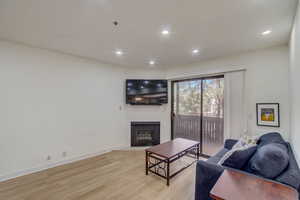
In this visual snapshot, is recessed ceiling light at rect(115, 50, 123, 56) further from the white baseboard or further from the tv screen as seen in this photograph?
the white baseboard

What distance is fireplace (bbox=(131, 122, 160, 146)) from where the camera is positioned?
14.7 feet

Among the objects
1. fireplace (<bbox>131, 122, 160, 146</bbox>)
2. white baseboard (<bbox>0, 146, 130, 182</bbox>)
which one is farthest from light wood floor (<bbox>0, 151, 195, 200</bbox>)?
fireplace (<bbox>131, 122, 160, 146</bbox>)

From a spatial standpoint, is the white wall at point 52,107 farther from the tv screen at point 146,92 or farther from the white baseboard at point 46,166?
the tv screen at point 146,92

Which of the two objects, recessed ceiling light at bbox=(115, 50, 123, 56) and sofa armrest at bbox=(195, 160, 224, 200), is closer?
sofa armrest at bbox=(195, 160, 224, 200)

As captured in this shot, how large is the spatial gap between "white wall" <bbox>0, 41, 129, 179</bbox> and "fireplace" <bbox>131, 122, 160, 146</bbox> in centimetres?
51

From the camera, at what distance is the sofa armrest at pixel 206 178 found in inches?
69.1

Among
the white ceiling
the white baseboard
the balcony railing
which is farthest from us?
the balcony railing

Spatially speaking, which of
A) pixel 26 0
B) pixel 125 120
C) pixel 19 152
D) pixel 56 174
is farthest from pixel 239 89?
pixel 19 152

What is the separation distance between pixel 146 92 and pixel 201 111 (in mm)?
1737

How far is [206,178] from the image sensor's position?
71.2 inches

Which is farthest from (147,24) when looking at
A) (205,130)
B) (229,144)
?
(205,130)

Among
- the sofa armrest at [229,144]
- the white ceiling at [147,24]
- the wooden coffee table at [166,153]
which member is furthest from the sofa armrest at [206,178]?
the white ceiling at [147,24]

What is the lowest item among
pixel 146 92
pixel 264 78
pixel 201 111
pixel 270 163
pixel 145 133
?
pixel 145 133

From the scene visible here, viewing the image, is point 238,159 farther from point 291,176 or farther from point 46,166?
point 46,166
